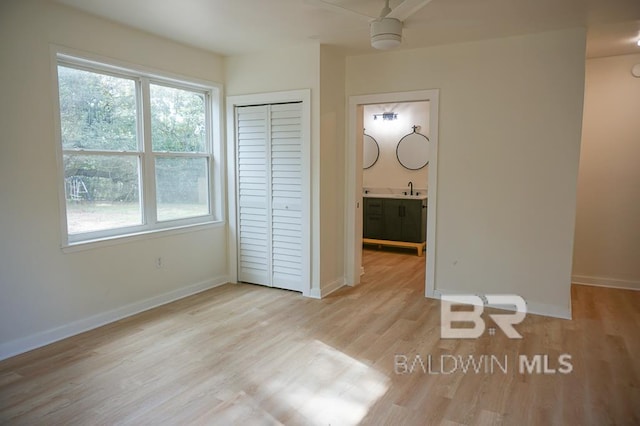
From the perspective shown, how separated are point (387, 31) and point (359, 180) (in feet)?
6.70

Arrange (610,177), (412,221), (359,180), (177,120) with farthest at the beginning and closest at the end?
(412,221), (359,180), (610,177), (177,120)

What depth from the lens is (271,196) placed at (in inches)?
180

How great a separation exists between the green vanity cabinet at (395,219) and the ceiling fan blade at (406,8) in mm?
3565

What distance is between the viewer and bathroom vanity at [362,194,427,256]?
623cm

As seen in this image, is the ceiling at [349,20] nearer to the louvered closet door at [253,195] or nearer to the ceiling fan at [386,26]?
the ceiling fan at [386,26]

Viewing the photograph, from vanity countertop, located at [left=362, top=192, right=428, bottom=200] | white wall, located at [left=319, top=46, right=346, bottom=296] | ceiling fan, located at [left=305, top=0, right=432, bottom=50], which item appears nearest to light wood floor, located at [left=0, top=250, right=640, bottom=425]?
white wall, located at [left=319, top=46, right=346, bottom=296]

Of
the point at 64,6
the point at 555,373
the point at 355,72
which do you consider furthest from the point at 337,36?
the point at 555,373

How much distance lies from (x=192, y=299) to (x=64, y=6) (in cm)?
273

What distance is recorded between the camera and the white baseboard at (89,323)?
3002 millimetres

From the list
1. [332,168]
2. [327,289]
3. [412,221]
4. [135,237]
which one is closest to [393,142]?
[412,221]

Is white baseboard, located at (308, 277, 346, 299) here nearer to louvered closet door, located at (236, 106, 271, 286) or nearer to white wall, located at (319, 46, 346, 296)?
white wall, located at (319, 46, 346, 296)

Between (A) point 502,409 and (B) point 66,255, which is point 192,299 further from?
(A) point 502,409

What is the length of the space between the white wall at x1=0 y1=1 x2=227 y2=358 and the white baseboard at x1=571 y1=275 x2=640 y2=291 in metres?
4.80

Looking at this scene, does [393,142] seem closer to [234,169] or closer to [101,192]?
[234,169]
